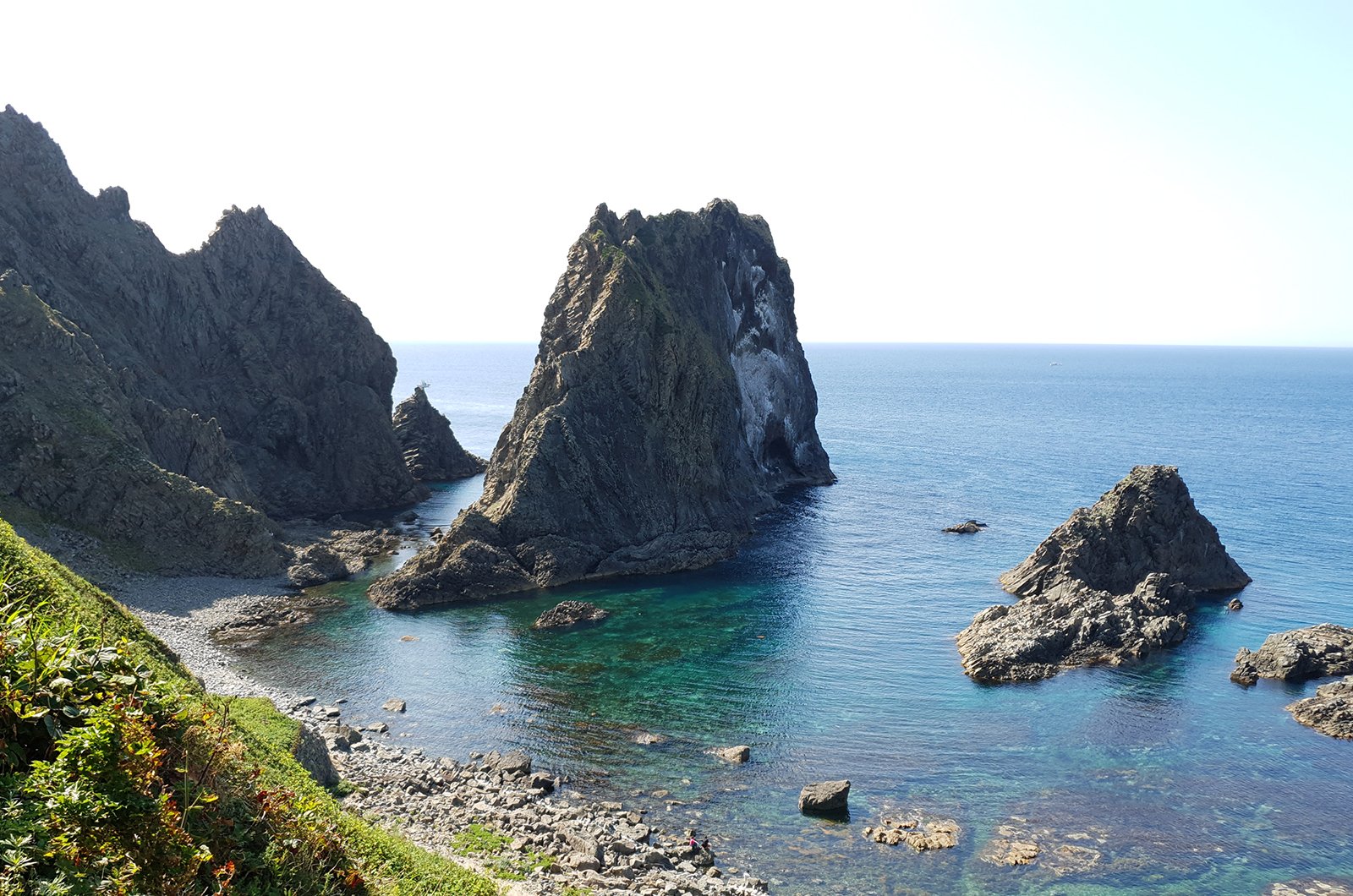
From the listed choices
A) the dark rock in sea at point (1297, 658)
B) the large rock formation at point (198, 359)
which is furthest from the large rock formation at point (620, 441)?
the dark rock in sea at point (1297, 658)

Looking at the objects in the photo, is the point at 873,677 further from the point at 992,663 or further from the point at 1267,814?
the point at 1267,814

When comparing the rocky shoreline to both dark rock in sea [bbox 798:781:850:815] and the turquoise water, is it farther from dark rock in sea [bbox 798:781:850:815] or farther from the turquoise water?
dark rock in sea [bbox 798:781:850:815]

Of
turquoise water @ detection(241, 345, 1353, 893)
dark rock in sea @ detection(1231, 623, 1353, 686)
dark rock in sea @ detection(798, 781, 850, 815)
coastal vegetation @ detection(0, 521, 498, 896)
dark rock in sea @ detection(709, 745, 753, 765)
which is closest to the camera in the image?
coastal vegetation @ detection(0, 521, 498, 896)

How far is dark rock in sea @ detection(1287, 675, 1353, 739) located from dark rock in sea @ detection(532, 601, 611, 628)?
44783mm

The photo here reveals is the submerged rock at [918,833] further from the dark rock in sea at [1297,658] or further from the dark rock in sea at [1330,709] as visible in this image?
the dark rock in sea at [1297,658]

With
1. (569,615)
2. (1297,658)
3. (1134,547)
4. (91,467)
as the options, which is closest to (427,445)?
(91,467)

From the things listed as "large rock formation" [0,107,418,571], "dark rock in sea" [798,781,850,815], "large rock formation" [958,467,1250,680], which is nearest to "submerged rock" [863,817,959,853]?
"dark rock in sea" [798,781,850,815]

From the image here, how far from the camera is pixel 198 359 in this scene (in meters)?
95.6

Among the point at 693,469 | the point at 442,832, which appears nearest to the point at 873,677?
the point at 442,832

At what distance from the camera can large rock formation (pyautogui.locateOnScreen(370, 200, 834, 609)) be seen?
7269cm

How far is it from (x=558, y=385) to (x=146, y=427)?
3672cm

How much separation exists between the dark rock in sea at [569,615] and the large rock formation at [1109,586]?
87.9ft

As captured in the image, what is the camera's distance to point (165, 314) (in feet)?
303

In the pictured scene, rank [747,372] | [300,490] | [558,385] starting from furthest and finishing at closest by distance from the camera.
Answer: [747,372]
[300,490]
[558,385]
